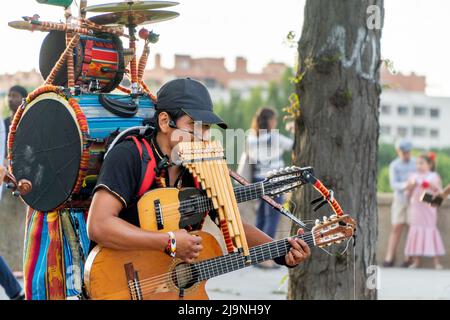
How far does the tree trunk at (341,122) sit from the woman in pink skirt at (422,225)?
5715mm

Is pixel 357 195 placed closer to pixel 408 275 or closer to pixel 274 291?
pixel 274 291

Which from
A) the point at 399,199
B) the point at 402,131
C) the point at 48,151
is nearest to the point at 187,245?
the point at 48,151

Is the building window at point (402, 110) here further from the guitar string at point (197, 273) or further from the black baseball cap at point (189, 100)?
the black baseball cap at point (189, 100)

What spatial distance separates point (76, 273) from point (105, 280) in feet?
1.60

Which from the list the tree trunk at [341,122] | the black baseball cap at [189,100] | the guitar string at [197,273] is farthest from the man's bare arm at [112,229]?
the tree trunk at [341,122]

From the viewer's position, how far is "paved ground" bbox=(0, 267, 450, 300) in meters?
9.02

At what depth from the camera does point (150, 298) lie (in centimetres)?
452

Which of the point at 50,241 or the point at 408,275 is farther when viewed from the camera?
the point at 408,275

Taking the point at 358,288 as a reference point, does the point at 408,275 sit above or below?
below

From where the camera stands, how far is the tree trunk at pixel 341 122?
6.05 metres

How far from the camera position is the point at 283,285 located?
9.38 meters

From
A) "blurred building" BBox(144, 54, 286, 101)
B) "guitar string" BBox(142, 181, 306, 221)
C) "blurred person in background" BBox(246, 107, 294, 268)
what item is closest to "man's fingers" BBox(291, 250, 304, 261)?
"guitar string" BBox(142, 181, 306, 221)

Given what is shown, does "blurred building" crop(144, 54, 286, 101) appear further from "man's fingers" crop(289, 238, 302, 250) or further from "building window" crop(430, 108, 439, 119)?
"man's fingers" crop(289, 238, 302, 250)

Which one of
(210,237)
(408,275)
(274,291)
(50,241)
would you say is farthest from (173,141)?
(408,275)
